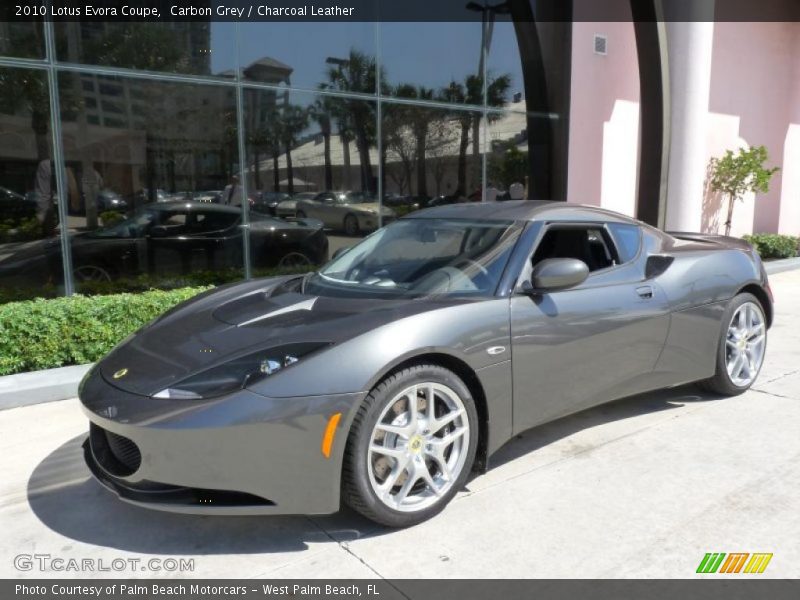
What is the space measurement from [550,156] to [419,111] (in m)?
2.87

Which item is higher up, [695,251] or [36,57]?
[36,57]

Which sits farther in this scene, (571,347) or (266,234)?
(266,234)

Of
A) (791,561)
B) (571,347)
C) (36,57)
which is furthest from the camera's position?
(36,57)

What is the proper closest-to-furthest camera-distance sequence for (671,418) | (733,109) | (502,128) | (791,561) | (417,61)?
(791,561) < (671,418) < (417,61) < (502,128) < (733,109)

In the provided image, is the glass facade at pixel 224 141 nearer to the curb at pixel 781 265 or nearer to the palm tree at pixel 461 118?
the palm tree at pixel 461 118

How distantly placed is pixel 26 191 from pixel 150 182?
1.29 meters

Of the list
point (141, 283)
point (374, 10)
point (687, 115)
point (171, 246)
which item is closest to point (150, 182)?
point (171, 246)

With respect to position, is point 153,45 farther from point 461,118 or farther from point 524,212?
point 524,212

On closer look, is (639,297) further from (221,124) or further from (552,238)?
(221,124)

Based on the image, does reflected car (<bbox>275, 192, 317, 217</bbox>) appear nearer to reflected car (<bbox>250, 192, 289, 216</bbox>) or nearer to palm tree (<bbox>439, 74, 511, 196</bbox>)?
reflected car (<bbox>250, 192, 289, 216</bbox>)

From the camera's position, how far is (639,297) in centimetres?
383

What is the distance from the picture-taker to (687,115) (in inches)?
413

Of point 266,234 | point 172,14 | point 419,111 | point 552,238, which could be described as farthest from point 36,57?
point 552,238

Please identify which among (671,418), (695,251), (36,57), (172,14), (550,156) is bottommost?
(671,418)
